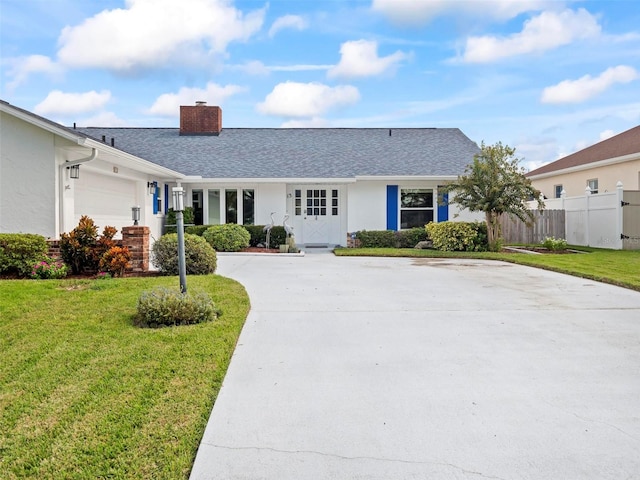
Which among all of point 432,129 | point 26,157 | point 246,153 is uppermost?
point 432,129

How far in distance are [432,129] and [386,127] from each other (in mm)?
2038

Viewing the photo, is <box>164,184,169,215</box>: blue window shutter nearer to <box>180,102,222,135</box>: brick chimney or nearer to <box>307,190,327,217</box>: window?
<box>180,102,222,135</box>: brick chimney

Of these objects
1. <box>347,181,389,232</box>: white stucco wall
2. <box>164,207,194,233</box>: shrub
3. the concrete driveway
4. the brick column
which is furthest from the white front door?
the concrete driveway

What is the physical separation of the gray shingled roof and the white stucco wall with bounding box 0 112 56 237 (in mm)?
7554

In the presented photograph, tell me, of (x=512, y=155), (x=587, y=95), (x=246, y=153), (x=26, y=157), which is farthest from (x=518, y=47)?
(x=26, y=157)

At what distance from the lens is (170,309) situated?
5184 mm

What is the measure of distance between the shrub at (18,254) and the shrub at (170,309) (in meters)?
4.11

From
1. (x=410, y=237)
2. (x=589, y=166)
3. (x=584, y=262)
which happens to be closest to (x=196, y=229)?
(x=410, y=237)

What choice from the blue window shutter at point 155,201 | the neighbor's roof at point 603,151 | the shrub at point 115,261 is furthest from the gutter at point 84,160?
the neighbor's roof at point 603,151

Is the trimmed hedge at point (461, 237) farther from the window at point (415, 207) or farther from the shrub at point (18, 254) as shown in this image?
the shrub at point (18, 254)

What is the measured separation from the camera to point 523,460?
2.65 meters

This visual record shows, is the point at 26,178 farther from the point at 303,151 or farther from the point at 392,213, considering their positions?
the point at 392,213

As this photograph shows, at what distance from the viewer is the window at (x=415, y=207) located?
17641 millimetres

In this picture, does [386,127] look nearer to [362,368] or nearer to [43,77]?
[43,77]
